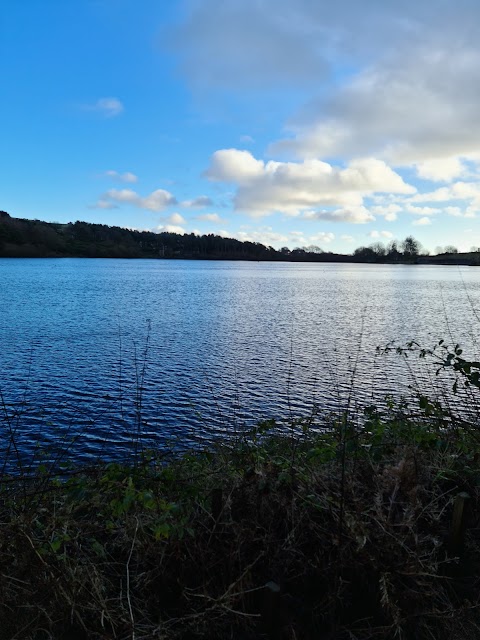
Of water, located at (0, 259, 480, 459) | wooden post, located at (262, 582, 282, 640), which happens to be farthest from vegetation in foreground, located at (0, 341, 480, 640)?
water, located at (0, 259, 480, 459)

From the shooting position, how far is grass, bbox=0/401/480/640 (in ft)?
13.2

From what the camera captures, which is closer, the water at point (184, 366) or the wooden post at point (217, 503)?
the wooden post at point (217, 503)

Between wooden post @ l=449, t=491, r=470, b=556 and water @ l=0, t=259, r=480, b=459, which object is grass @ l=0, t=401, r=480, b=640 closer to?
wooden post @ l=449, t=491, r=470, b=556

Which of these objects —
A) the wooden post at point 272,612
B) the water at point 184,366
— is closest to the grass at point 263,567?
the wooden post at point 272,612

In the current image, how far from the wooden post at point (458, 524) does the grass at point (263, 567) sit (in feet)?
0.07

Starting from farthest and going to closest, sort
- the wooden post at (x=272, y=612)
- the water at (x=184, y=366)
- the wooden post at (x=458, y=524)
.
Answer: the water at (x=184, y=366) → the wooden post at (x=458, y=524) → the wooden post at (x=272, y=612)

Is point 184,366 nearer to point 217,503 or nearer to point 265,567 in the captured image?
point 217,503

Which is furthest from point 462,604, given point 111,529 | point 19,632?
point 19,632

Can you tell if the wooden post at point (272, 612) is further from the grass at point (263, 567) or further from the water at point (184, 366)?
the water at point (184, 366)

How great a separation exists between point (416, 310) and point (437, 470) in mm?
45444

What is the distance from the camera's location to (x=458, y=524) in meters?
4.47

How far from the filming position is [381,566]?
13.5 feet

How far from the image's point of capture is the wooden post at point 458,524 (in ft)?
14.6

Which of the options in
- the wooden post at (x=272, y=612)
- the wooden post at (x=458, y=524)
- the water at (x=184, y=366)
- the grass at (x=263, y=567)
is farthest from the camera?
the water at (x=184, y=366)
